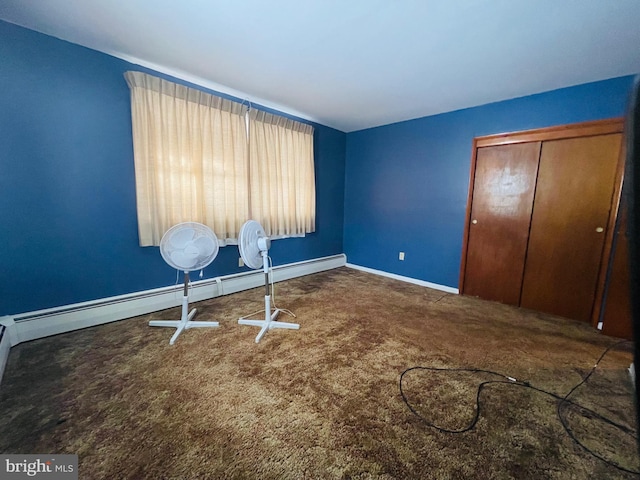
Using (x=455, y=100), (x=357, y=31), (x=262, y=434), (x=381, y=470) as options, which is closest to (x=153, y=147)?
(x=357, y=31)

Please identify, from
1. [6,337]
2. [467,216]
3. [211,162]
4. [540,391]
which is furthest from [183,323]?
[467,216]

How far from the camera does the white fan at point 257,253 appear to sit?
7.06 ft

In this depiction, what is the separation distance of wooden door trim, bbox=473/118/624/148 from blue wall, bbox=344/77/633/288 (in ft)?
0.19

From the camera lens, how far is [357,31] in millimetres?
1834

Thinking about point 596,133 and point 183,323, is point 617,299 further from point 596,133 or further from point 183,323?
point 183,323

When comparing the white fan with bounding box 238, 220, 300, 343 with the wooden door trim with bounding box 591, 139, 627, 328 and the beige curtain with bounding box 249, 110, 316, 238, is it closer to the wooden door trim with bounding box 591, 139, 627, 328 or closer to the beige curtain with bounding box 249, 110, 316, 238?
the beige curtain with bounding box 249, 110, 316, 238

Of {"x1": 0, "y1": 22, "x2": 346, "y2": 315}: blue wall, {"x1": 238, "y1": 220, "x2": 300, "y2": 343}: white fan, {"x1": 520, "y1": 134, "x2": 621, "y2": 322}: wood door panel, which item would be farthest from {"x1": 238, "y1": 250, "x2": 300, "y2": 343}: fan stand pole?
{"x1": 520, "y1": 134, "x2": 621, "y2": 322}: wood door panel

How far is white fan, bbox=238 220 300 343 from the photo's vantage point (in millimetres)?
2150

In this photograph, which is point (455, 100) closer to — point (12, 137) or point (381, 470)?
point (381, 470)

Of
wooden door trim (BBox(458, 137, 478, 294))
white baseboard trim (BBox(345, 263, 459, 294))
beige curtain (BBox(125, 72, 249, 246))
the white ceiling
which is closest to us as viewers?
the white ceiling

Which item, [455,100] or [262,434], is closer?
[262,434]

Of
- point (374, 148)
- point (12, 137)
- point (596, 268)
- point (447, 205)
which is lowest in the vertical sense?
point (596, 268)

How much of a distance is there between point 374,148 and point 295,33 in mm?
2426

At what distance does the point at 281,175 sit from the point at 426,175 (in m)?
1.98
